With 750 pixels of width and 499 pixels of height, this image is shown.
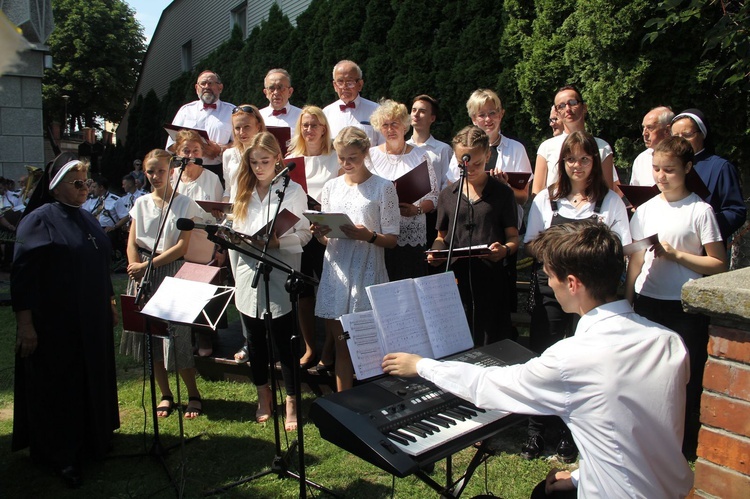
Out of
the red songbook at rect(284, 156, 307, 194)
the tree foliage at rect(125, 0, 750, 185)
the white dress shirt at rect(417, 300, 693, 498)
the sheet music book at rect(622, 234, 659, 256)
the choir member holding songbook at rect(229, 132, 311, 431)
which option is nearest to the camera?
the white dress shirt at rect(417, 300, 693, 498)

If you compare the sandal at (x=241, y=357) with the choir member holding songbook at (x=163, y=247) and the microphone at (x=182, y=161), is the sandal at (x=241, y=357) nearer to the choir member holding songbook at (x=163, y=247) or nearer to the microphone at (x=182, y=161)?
the choir member holding songbook at (x=163, y=247)

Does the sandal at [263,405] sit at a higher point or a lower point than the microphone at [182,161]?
lower

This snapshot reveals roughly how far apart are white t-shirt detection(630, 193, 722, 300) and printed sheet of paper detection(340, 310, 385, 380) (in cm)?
222

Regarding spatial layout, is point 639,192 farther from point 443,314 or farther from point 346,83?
point 346,83

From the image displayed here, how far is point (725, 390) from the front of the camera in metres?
2.17

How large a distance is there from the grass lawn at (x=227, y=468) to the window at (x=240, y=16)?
1909 cm

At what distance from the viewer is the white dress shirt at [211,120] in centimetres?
736

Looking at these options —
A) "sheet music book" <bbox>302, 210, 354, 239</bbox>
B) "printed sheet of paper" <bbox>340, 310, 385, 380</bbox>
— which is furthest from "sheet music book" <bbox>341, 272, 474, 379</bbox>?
"sheet music book" <bbox>302, 210, 354, 239</bbox>

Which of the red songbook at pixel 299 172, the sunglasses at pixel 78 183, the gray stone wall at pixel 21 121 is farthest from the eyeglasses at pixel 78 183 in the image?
the gray stone wall at pixel 21 121

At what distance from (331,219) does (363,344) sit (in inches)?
59.7

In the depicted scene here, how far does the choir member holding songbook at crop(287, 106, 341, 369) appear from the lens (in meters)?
5.24

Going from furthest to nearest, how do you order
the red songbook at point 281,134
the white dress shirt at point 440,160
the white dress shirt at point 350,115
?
the white dress shirt at point 350,115, the white dress shirt at point 440,160, the red songbook at point 281,134

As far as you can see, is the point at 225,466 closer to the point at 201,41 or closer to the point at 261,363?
the point at 261,363

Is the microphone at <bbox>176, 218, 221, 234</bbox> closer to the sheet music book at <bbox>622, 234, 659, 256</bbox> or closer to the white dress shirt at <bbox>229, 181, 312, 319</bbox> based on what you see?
the white dress shirt at <bbox>229, 181, 312, 319</bbox>
